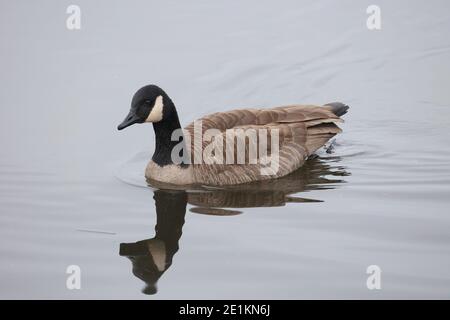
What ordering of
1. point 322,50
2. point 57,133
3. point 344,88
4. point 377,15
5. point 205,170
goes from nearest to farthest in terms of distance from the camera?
point 205,170 → point 57,133 → point 344,88 → point 322,50 → point 377,15

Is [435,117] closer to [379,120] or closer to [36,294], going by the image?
[379,120]

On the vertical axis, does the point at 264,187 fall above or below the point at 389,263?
above

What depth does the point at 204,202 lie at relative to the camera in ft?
35.4

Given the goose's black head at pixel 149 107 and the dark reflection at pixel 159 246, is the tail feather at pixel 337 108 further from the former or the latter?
the dark reflection at pixel 159 246

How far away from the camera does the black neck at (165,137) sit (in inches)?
452

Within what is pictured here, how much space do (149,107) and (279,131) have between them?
2310mm

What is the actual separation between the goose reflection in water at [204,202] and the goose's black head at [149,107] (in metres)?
1.15

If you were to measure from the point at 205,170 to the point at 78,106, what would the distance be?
4847 mm

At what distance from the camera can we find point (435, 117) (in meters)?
15.0

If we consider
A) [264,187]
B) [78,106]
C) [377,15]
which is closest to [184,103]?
[78,106]
